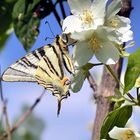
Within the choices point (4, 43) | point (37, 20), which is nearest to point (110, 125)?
point (37, 20)

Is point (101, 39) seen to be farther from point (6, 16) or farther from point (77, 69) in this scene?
point (6, 16)

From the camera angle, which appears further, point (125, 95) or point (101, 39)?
point (125, 95)

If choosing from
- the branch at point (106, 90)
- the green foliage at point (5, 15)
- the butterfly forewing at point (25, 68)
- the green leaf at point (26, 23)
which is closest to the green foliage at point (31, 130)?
the green foliage at point (5, 15)

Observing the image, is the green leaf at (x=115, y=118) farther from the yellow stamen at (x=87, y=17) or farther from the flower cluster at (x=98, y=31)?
the yellow stamen at (x=87, y=17)

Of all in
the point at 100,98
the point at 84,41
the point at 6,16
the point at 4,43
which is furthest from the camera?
the point at 4,43

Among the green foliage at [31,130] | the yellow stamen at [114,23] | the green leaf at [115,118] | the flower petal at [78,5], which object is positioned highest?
the flower petal at [78,5]

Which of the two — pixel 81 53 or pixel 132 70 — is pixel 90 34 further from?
pixel 132 70

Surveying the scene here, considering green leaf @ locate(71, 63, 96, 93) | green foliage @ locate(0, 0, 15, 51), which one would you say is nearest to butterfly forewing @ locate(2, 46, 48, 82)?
green leaf @ locate(71, 63, 96, 93)
